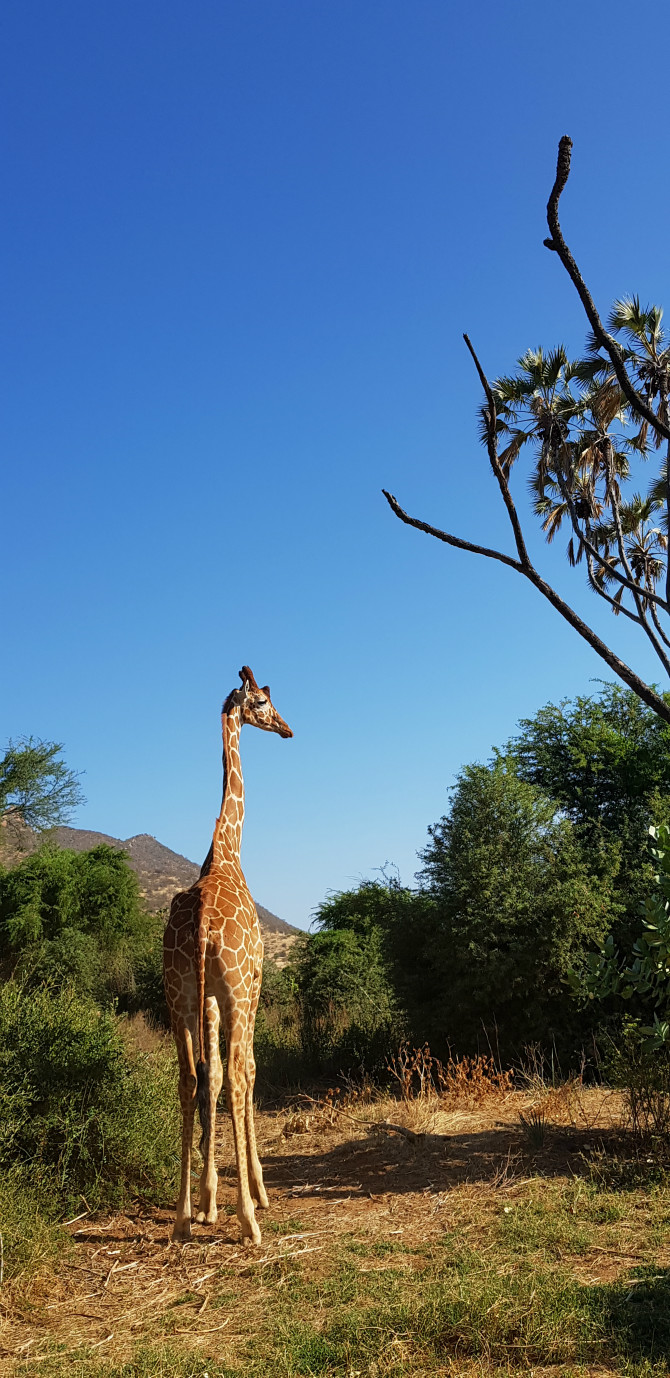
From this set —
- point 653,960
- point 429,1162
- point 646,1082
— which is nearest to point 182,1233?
point 429,1162

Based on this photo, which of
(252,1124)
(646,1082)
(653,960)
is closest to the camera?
(252,1124)

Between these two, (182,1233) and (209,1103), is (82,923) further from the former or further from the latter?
(209,1103)

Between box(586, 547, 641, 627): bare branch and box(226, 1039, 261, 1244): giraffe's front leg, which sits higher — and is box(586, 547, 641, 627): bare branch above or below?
above

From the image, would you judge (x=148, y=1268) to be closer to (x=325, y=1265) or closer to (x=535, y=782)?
(x=325, y=1265)

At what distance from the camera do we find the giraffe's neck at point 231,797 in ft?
26.8

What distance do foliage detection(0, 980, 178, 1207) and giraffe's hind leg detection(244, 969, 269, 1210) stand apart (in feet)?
3.15

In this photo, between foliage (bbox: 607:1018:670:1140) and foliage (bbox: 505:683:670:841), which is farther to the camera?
foliage (bbox: 505:683:670:841)

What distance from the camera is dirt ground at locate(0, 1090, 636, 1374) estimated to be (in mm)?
5457

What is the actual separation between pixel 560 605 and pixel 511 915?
16.3ft

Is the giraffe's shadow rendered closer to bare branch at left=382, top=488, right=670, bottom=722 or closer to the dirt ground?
the dirt ground

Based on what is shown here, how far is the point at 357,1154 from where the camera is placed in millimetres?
9055

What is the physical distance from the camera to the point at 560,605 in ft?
33.3

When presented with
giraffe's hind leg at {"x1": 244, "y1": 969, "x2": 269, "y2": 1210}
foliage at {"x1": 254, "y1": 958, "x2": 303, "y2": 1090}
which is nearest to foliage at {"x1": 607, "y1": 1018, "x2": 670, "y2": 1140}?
giraffe's hind leg at {"x1": 244, "y1": 969, "x2": 269, "y2": 1210}

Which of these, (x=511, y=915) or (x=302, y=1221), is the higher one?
(x=511, y=915)
